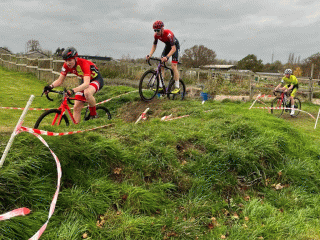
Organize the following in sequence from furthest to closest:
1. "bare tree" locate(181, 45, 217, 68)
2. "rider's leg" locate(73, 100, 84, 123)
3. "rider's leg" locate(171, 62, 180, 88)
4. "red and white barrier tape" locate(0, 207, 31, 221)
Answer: "bare tree" locate(181, 45, 217, 68), "rider's leg" locate(171, 62, 180, 88), "rider's leg" locate(73, 100, 84, 123), "red and white barrier tape" locate(0, 207, 31, 221)

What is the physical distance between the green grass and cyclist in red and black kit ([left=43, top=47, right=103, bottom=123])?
691 mm

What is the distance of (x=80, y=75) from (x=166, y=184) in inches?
135

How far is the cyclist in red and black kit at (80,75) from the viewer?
5133 millimetres

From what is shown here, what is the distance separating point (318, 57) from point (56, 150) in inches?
2090

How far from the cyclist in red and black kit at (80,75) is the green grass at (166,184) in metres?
0.69

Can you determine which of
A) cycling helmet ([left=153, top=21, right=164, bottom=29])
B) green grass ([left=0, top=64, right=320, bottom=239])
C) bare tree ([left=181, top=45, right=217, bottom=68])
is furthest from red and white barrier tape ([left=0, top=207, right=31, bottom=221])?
bare tree ([left=181, top=45, right=217, bottom=68])

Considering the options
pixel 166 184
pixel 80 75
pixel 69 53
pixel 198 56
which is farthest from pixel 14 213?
pixel 198 56

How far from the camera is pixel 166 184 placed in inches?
143

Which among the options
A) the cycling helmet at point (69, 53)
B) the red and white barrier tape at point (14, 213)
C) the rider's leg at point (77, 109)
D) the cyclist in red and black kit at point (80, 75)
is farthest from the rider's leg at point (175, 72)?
the red and white barrier tape at point (14, 213)

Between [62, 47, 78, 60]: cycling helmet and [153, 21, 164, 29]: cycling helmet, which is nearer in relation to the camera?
[62, 47, 78, 60]: cycling helmet

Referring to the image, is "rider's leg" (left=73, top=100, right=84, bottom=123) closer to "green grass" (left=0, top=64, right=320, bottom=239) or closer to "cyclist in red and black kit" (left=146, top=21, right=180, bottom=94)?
"green grass" (left=0, top=64, right=320, bottom=239)

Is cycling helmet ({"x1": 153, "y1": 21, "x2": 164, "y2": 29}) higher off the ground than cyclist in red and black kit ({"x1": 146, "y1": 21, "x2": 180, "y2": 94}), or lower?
higher

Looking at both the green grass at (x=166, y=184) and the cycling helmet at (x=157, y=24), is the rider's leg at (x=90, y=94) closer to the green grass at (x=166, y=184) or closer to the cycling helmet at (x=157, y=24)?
Result: the green grass at (x=166, y=184)

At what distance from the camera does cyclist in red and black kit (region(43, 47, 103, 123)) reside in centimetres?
513
